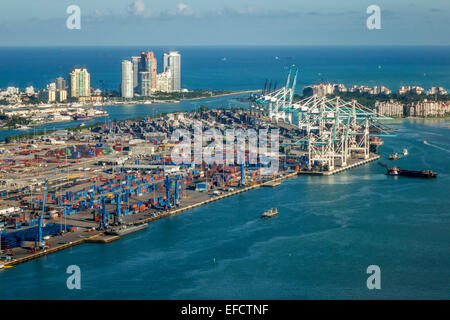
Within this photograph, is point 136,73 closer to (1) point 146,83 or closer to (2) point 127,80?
(1) point 146,83

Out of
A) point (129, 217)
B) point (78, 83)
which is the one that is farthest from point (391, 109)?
point (129, 217)

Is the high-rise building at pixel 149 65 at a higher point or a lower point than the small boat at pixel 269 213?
higher

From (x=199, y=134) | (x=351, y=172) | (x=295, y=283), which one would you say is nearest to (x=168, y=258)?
(x=295, y=283)

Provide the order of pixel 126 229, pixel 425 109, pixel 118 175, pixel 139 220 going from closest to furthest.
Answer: pixel 126 229
pixel 139 220
pixel 118 175
pixel 425 109

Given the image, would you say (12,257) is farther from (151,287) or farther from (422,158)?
(422,158)

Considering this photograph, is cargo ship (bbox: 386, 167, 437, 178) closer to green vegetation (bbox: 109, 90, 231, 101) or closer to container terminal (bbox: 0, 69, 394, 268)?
container terminal (bbox: 0, 69, 394, 268)

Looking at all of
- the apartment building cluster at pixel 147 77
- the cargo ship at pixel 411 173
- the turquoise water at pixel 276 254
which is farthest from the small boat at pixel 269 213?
the apartment building cluster at pixel 147 77

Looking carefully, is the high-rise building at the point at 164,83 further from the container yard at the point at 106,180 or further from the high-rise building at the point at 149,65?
the container yard at the point at 106,180
